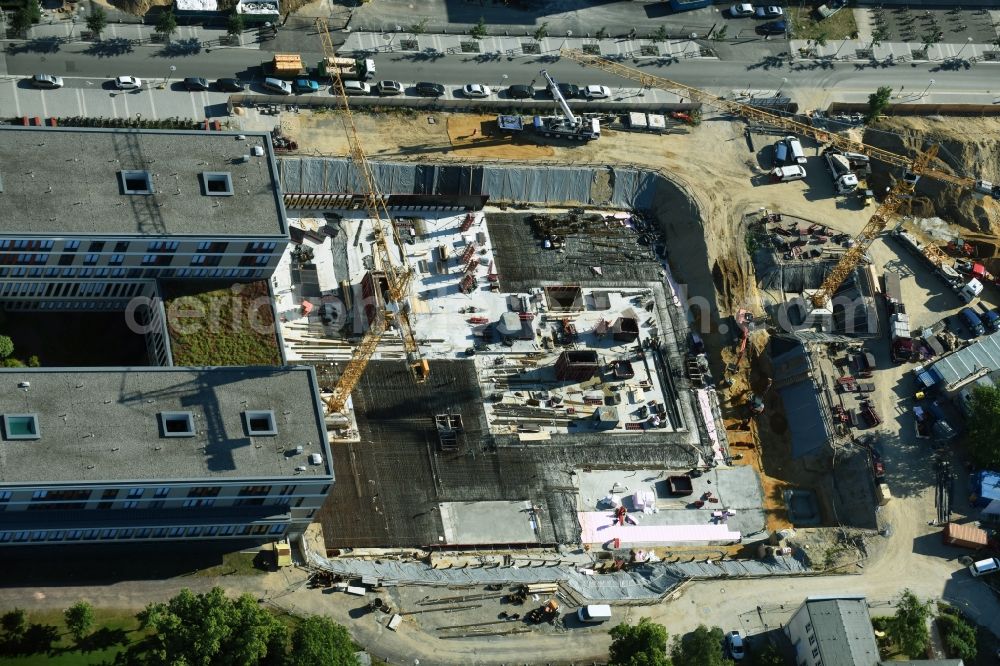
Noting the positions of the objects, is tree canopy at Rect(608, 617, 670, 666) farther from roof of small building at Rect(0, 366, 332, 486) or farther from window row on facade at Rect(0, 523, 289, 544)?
window row on facade at Rect(0, 523, 289, 544)

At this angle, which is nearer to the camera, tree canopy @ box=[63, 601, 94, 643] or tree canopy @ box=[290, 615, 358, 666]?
tree canopy @ box=[290, 615, 358, 666]

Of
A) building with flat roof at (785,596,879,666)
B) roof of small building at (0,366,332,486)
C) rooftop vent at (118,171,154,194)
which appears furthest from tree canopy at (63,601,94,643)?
building with flat roof at (785,596,879,666)

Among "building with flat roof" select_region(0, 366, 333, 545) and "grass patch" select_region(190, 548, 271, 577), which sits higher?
"building with flat roof" select_region(0, 366, 333, 545)

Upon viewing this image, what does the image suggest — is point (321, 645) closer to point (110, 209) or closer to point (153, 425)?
point (153, 425)

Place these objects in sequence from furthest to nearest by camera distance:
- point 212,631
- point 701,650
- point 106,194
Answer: point 106,194
point 701,650
point 212,631

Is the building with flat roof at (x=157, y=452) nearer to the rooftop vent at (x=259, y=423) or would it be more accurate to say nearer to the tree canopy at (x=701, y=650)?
the rooftop vent at (x=259, y=423)

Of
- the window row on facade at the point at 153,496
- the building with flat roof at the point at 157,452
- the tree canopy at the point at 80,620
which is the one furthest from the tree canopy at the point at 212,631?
the building with flat roof at the point at 157,452

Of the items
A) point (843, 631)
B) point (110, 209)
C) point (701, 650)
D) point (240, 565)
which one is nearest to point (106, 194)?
point (110, 209)
